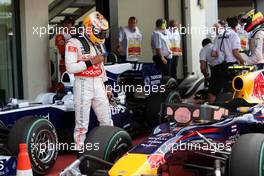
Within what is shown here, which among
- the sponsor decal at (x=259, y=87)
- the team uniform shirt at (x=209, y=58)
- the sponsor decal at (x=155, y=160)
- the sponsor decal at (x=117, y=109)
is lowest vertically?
the sponsor decal at (x=155, y=160)

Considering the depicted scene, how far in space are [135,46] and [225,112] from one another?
6956 mm

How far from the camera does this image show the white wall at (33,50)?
9.75m

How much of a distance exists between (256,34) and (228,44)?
1.05m

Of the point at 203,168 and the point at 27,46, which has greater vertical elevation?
the point at 27,46

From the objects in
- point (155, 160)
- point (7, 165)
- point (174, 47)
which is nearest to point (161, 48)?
point (174, 47)

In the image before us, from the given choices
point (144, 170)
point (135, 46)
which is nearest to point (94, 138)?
point (144, 170)

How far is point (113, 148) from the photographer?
5215 millimetres

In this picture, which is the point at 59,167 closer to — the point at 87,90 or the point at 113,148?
the point at 87,90

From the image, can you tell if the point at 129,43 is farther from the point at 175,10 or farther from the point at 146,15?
the point at 175,10

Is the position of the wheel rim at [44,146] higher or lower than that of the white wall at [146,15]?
lower

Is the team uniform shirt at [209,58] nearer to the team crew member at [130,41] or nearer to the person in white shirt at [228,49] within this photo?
the person in white shirt at [228,49]

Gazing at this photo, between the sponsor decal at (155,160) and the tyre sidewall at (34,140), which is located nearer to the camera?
the sponsor decal at (155,160)

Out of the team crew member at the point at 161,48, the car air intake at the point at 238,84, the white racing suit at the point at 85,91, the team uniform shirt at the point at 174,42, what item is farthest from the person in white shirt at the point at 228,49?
the car air intake at the point at 238,84

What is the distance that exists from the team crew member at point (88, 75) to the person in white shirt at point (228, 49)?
3.48 m
